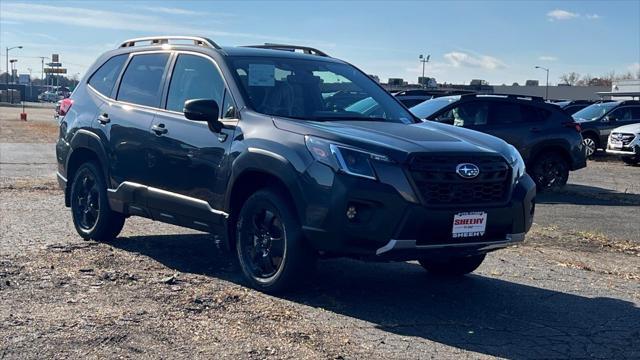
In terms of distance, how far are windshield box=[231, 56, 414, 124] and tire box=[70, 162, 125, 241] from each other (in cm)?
213

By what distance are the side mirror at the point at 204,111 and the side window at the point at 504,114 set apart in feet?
30.3

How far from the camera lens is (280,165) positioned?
610cm

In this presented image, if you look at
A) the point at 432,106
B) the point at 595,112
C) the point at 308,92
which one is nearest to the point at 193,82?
the point at 308,92

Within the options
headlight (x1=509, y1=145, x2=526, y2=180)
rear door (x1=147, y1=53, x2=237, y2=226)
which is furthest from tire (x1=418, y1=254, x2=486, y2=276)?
rear door (x1=147, y1=53, x2=237, y2=226)

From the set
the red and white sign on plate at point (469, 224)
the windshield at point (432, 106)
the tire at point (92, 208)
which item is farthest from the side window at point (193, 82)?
the windshield at point (432, 106)

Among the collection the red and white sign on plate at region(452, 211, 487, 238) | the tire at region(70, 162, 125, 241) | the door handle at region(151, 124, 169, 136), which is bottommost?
the tire at region(70, 162, 125, 241)

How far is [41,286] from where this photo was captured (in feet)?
21.3

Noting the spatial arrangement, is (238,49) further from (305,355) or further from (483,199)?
(305,355)

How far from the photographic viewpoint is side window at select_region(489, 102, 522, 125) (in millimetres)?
15203

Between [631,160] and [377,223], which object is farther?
[631,160]

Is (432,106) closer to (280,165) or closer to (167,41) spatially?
(167,41)

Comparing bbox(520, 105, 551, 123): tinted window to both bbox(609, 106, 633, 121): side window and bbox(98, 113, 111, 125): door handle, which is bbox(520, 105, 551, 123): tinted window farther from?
bbox(609, 106, 633, 121): side window

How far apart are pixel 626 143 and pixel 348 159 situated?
19.5 metres

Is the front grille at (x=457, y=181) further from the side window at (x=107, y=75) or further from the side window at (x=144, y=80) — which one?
the side window at (x=107, y=75)
